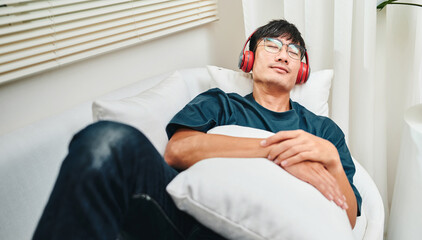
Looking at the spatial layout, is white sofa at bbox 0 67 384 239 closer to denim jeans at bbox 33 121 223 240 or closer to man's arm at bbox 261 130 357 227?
man's arm at bbox 261 130 357 227

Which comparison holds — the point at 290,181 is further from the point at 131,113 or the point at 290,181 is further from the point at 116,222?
Result: the point at 131,113

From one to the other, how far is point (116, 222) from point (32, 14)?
846 millimetres

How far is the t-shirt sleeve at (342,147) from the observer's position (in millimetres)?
1271

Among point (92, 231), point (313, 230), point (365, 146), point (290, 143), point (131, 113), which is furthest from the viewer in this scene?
point (365, 146)

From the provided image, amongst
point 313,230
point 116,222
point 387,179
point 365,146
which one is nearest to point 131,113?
point 116,222

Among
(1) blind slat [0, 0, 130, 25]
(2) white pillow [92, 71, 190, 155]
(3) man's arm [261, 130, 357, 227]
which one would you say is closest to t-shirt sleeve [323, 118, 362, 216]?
(3) man's arm [261, 130, 357, 227]

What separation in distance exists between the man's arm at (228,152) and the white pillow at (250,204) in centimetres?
9

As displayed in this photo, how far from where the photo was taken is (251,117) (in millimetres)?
1422

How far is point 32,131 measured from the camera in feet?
3.92

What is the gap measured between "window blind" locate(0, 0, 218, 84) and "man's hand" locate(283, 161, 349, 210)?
2.94 ft

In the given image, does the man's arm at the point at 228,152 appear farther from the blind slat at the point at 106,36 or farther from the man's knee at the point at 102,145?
the blind slat at the point at 106,36

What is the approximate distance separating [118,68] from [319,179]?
979 millimetres

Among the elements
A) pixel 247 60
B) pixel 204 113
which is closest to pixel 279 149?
pixel 204 113

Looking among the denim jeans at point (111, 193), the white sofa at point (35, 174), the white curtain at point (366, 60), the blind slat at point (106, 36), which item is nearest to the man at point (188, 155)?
the denim jeans at point (111, 193)
